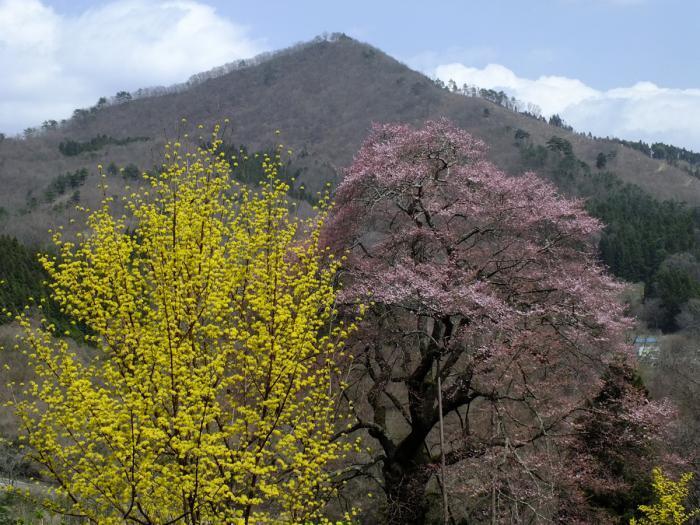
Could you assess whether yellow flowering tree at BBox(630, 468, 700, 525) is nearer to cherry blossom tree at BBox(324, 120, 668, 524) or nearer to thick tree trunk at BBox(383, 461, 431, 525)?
cherry blossom tree at BBox(324, 120, 668, 524)

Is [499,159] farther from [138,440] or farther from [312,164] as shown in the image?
[138,440]

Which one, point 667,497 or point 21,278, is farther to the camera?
point 21,278

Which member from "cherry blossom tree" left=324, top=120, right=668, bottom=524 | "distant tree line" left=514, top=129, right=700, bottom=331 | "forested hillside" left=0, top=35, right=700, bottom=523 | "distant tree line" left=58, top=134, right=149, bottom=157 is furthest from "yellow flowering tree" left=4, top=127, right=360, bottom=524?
"distant tree line" left=58, top=134, right=149, bottom=157

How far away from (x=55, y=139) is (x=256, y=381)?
144746mm

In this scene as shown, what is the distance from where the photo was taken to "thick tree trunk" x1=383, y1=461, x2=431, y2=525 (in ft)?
45.1

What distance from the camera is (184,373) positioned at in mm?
7559

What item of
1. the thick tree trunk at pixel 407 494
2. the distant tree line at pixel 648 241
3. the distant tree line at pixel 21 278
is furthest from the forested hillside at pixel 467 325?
the distant tree line at pixel 648 241

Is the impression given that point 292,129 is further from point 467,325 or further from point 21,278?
point 467,325

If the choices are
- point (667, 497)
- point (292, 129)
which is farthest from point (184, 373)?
point (292, 129)

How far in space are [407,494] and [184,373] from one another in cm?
817

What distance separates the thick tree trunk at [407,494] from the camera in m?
13.7

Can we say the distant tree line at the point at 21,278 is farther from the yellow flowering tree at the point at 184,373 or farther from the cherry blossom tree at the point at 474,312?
the yellow flowering tree at the point at 184,373

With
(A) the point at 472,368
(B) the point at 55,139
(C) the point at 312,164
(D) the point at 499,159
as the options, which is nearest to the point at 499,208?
(A) the point at 472,368

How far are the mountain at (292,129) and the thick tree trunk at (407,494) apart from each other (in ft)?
203
